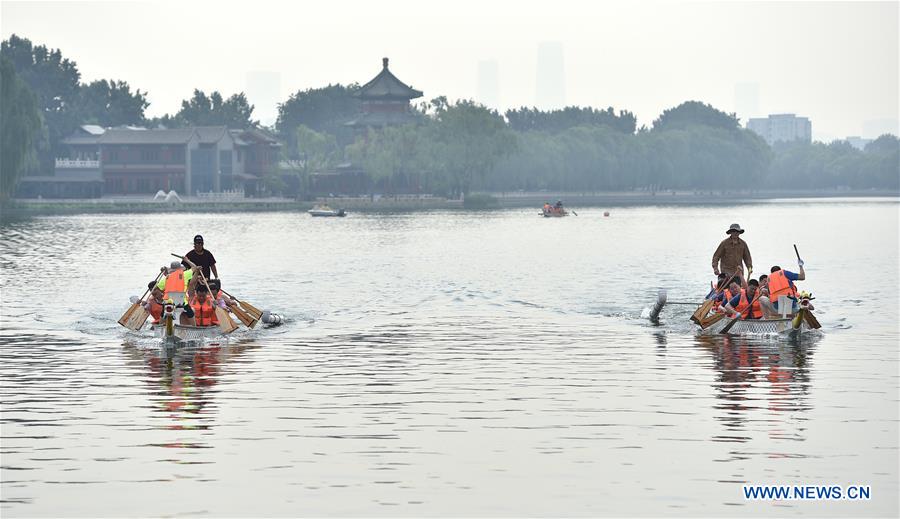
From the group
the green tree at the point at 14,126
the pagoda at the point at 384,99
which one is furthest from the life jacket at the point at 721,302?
the pagoda at the point at 384,99

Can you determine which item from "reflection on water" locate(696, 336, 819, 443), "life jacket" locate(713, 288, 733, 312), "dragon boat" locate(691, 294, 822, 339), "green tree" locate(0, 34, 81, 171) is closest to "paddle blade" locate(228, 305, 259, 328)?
"reflection on water" locate(696, 336, 819, 443)

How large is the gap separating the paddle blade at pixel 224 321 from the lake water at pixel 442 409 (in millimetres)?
517

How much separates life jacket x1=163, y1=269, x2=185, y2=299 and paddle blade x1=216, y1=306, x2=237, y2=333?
104 cm

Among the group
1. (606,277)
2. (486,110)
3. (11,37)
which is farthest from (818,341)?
(11,37)

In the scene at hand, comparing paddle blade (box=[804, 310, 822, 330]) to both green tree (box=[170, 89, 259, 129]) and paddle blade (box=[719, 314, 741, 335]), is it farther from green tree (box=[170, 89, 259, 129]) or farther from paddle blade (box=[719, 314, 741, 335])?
green tree (box=[170, 89, 259, 129])

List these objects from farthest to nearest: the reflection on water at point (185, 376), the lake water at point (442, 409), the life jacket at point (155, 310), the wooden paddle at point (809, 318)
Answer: the life jacket at point (155, 310)
the wooden paddle at point (809, 318)
the reflection on water at point (185, 376)
the lake water at point (442, 409)

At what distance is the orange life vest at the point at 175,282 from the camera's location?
23.4 metres

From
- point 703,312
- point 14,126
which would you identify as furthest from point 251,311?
point 14,126

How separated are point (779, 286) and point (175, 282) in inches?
419

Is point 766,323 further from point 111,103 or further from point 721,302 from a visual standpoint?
point 111,103

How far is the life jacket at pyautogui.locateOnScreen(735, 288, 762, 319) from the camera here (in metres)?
24.8

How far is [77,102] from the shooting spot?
148000mm

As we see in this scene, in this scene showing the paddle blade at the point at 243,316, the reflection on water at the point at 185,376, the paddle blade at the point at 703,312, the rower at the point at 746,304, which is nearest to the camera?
the reflection on water at the point at 185,376

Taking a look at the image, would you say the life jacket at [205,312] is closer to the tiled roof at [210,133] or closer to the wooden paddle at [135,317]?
the wooden paddle at [135,317]
